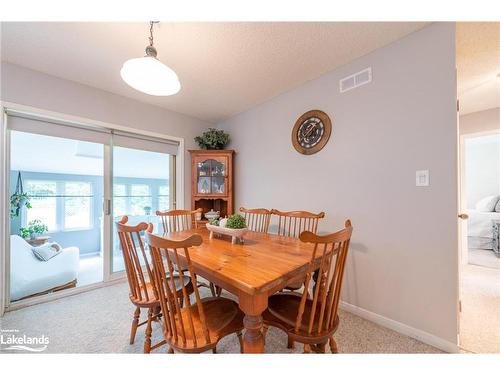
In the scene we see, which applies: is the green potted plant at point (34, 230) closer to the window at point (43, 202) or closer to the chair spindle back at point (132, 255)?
the window at point (43, 202)

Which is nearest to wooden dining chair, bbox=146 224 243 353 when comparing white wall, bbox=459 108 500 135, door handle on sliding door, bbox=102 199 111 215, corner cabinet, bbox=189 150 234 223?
door handle on sliding door, bbox=102 199 111 215

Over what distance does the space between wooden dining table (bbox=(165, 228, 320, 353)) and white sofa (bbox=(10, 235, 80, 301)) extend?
2.08 m

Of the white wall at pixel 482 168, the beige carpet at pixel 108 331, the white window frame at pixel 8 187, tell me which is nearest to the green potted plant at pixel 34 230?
the white window frame at pixel 8 187

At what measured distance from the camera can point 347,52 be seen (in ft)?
6.04

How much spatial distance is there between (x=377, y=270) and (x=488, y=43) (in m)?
2.17

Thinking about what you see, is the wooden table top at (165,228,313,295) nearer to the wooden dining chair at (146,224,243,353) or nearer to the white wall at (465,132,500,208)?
the wooden dining chair at (146,224,243,353)

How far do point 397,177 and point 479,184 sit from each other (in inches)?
210

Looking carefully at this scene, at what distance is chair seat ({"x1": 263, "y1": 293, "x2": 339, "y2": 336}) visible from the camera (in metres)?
1.08

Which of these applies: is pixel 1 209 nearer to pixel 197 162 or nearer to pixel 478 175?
pixel 197 162

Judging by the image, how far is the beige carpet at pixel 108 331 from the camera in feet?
4.86

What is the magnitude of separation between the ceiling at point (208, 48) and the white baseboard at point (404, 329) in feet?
7.74

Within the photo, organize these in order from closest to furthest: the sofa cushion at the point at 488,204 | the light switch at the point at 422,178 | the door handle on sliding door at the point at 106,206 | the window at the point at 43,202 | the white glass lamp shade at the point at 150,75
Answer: the white glass lamp shade at the point at 150,75
the light switch at the point at 422,178
the window at the point at 43,202
the door handle on sliding door at the point at 106,206
the sofa cushion at the point at 488,204
